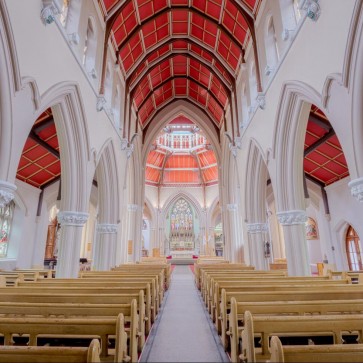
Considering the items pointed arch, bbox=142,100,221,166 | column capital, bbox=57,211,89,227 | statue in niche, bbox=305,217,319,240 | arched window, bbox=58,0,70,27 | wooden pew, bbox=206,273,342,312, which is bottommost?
wooden pew, bbox=206,273,342,312

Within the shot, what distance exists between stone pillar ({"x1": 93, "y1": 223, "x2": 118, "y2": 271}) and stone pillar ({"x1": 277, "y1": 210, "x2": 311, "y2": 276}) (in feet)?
20.0

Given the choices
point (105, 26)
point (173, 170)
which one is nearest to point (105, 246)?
point (105, 26)

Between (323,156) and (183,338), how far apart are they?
32.2 feet

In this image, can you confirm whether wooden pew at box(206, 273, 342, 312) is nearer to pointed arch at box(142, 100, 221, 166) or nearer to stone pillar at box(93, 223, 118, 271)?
stone pillar at box(93, 223, 118, 271)

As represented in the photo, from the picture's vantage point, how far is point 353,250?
466 inches

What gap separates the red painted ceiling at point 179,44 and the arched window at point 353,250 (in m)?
8.61

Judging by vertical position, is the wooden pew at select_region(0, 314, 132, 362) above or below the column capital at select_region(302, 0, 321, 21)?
below

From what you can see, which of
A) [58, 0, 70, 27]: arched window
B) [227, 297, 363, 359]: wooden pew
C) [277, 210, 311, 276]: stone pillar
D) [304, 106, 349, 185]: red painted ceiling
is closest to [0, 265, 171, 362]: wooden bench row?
[227, 297, 363, 359]: wooden pew

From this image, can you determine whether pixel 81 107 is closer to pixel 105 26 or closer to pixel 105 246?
pixel 105 26

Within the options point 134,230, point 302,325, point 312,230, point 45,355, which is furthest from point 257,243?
point 45,355

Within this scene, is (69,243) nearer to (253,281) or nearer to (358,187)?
(253,281)

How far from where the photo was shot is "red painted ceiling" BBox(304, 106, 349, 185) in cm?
854

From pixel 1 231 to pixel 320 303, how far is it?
13.0 meters

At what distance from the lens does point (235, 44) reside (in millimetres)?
10227
